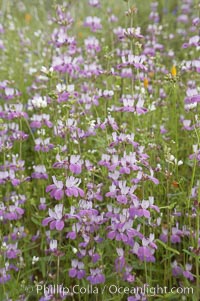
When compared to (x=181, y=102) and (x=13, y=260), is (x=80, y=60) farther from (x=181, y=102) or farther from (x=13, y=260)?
(x=13, y=260)

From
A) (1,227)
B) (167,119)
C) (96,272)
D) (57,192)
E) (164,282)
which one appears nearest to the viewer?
(57,192)

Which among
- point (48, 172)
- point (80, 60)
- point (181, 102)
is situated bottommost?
point (48, 172)

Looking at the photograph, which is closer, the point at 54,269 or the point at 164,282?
the point at 164,282

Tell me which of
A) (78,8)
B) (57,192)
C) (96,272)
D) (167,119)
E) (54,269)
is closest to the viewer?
(57,192)

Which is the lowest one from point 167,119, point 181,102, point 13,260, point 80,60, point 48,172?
point 13,260

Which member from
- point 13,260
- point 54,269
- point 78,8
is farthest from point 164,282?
point 78,8

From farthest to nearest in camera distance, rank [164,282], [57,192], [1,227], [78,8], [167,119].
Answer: [78,8] → [167,119] → [1,227] → [164,282] → [57,192]

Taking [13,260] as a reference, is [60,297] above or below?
below

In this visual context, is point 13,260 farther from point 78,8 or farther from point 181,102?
point 78,8

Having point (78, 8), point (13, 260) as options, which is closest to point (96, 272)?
point (13, 260)
